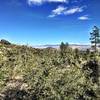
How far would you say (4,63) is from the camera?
85.4 feet

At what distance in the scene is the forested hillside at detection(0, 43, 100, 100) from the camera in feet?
59.6

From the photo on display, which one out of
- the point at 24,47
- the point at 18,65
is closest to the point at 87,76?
the point at 18,65

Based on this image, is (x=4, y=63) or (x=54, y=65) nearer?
(x=54, y=65)

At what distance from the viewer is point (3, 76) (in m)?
24.3

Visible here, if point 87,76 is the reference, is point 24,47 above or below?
above

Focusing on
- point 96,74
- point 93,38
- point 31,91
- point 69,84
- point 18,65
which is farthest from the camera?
point 93,38

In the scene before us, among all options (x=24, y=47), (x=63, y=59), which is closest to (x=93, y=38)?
(x=24, y=47)

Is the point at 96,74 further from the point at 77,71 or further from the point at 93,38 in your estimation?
the point at 93,38

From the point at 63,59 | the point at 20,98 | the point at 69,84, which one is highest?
the point at 63,59

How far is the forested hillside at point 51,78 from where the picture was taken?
18156mm

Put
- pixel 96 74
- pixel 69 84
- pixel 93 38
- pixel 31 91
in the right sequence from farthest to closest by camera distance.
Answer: pixel 93 38
pixel 96 74
pixel 31 91
pixel 69 84

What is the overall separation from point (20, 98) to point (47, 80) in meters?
3.71

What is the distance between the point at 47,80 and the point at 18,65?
23.1 ft

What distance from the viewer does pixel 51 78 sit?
18.5 metres
